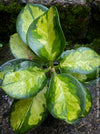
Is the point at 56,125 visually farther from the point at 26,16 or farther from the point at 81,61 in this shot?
the point at 26,16

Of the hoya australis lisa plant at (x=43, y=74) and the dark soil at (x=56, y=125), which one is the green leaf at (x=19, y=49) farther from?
the dark soil at (x=56, y=125)

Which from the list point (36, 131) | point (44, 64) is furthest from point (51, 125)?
point (44, 64)

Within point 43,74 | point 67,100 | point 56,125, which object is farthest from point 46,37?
point 56,125

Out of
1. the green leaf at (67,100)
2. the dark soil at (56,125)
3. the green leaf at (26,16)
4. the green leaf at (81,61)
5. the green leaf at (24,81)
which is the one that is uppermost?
the green leaf at (26,16)

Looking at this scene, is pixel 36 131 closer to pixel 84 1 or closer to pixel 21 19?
pixel 21 19

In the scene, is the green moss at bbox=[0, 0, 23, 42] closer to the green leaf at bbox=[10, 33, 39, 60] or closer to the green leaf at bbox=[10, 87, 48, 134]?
the green leaf at bbox=[10, 33, 39, 60]

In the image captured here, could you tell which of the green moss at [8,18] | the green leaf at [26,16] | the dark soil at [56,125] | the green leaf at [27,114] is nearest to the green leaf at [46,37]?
the green leaf at [26,16]
